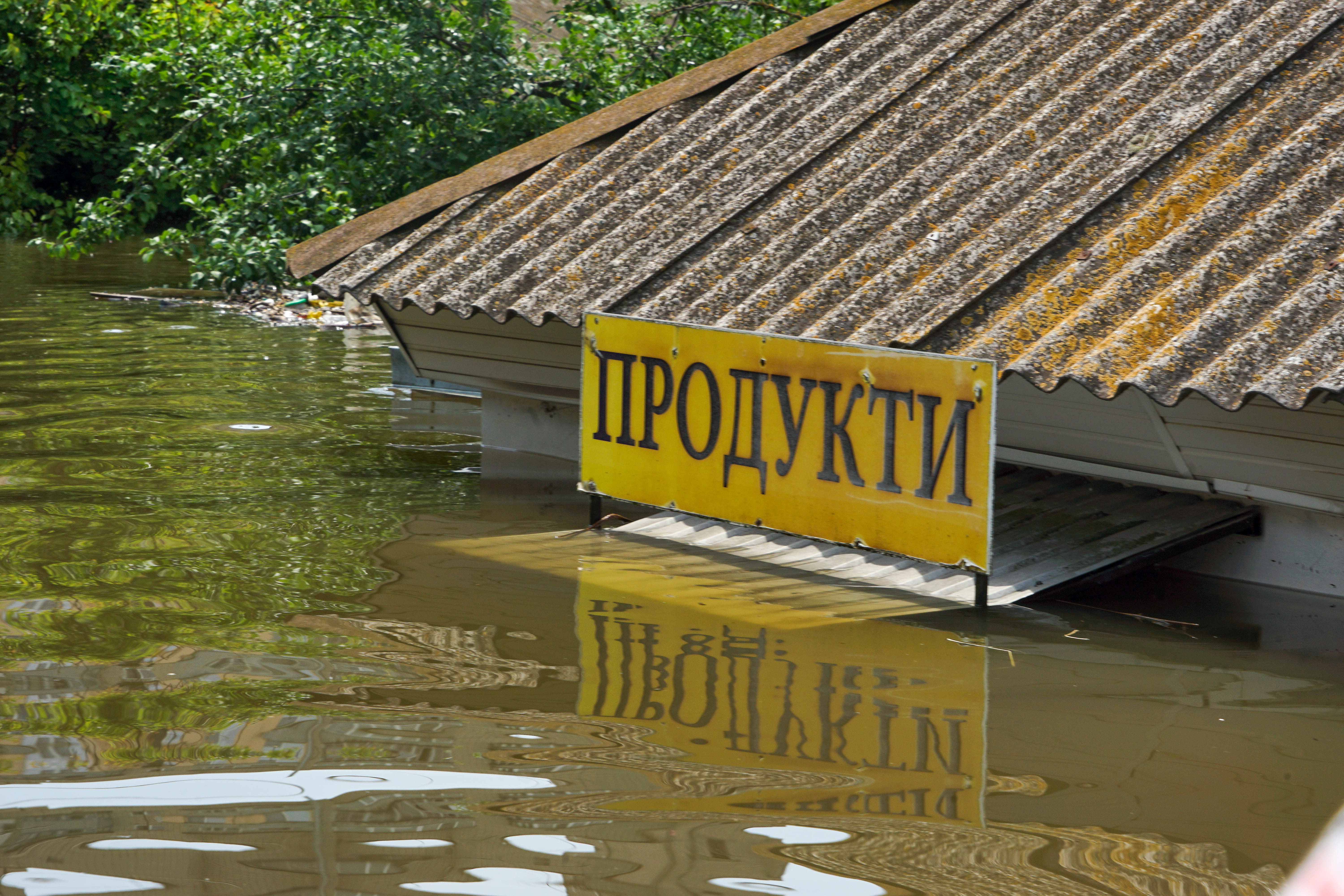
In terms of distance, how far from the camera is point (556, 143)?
945 centimetres

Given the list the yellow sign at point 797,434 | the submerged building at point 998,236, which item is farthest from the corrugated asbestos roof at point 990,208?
the yellow sign at point 797,434

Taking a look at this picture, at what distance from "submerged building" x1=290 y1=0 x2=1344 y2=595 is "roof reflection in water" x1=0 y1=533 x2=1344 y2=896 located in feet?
3.57

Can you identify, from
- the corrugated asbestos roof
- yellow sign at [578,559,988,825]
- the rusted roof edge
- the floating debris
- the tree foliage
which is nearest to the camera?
yellow sign at [578,559,988,825]

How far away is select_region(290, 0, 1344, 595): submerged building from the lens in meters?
5.93

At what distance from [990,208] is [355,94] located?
9799 mm

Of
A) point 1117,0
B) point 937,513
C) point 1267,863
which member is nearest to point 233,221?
point 1117,0

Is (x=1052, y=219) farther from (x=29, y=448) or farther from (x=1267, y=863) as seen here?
(x=29, y=448)

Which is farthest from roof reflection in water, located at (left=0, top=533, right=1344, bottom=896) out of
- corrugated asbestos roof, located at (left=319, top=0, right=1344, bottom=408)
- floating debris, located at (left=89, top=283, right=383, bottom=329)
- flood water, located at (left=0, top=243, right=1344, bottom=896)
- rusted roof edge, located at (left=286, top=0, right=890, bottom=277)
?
floating debris, located at (left=89, top=283, right=383, bottom=329)

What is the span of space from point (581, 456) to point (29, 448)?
4.36m

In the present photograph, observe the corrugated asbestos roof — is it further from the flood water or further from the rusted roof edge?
the flood water

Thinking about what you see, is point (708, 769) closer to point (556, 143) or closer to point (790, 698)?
point (790, 698)

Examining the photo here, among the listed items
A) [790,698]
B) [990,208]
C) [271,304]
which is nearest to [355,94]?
[271,304]

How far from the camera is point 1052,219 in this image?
269 inches

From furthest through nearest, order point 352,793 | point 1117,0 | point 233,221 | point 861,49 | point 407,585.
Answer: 1. point 233,221
2. point 861,49
3. point 1117,0
4. point 407,585
5. point 352,793
